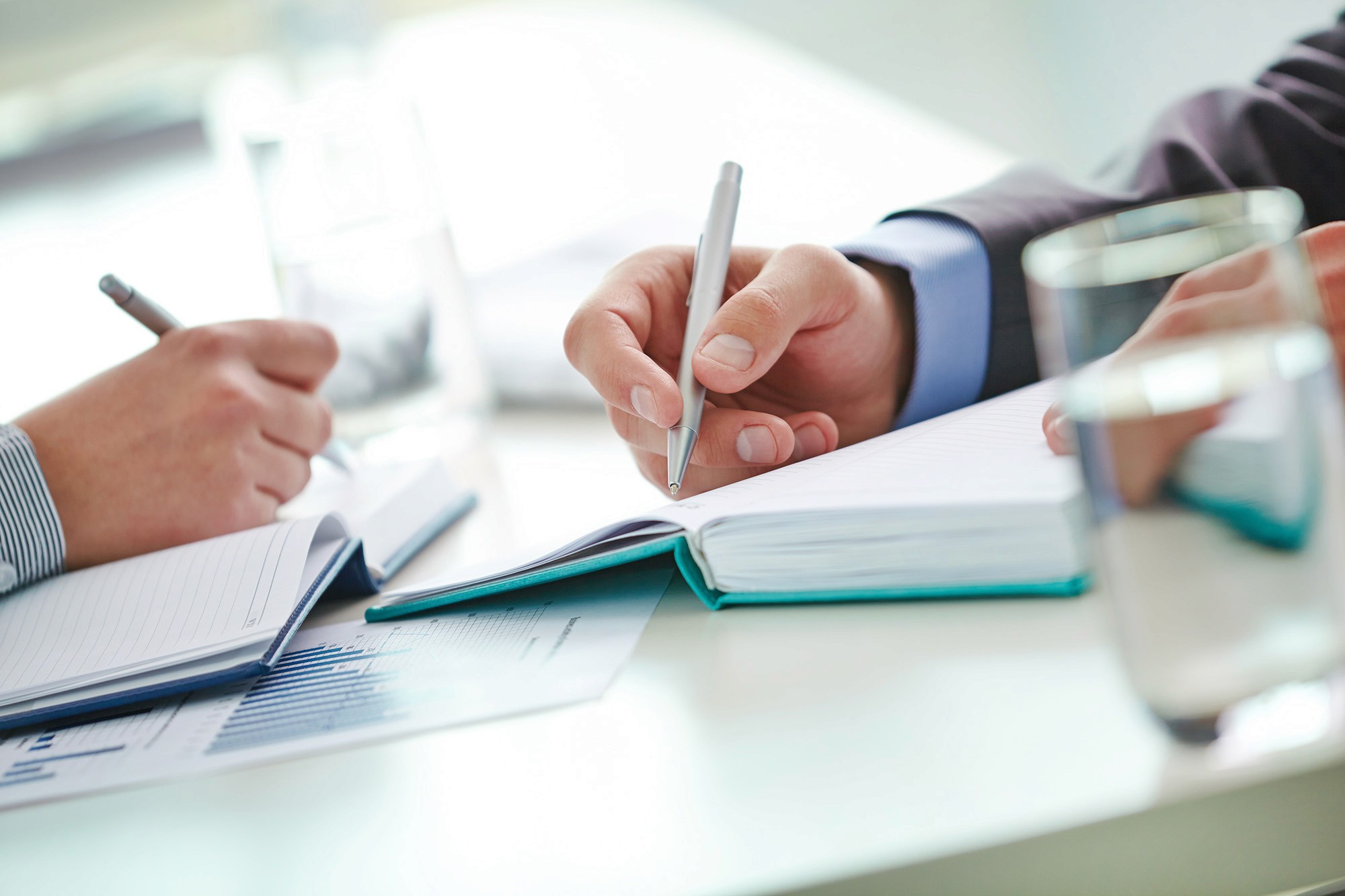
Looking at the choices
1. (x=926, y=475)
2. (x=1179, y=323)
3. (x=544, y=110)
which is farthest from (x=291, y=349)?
(x=544, y=110)

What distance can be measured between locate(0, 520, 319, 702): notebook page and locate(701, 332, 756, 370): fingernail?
0.75 ft

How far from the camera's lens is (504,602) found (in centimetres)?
52

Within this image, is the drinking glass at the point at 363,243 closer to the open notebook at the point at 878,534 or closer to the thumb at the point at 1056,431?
the open notebook at the point at 878,534

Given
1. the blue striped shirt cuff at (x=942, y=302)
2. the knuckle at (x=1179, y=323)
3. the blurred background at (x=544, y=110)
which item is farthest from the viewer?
the blurred background at (x=544, y=110)

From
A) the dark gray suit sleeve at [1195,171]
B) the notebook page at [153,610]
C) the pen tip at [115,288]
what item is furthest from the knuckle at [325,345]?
the dark gray suit sleeve at [1195,171]

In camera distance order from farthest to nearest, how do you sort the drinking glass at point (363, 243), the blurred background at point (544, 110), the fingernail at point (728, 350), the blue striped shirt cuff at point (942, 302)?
the blurred background at point (544, 110) → the drinking glass at point (363, 243) → the blue striped shirt cuff at point (942, 302) → the fingernail at point (728, 350)

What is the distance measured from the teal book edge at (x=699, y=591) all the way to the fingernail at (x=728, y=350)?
113mm

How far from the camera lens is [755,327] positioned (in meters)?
0.54

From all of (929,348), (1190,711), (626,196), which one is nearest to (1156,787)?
(1190,711)

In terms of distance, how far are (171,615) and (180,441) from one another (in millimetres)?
226

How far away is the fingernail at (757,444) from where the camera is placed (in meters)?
0.59

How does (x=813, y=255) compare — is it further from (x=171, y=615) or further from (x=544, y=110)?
(x=544, y=110)

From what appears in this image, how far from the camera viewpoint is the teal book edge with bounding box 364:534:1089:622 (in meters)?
0.39

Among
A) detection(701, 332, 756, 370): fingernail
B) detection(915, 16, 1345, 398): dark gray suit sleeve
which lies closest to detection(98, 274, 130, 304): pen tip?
detection(701, 332, 756, 370): fingernail
